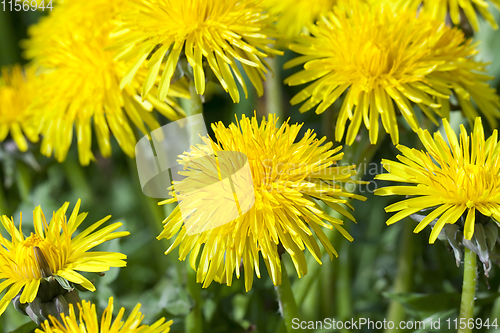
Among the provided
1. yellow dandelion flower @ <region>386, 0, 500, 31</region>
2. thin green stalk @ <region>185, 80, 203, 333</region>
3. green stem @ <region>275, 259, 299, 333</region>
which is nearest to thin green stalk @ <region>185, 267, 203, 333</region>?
thin green stalk @ <region>185, 80, 203, 333</region>

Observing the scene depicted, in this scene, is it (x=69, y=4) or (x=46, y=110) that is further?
(x=69, y=4)

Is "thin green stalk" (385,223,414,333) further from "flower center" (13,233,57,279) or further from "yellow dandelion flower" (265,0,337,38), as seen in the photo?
"flower center" (13,233,57,279)

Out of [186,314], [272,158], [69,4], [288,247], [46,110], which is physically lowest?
[186,314]

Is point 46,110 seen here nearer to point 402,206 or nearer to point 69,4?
point 69,4

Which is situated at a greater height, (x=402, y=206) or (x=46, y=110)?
(x=46, y=110)

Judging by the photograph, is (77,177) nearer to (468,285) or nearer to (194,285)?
(194,285)

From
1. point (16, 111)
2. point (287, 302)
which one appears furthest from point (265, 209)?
point (16, 111)

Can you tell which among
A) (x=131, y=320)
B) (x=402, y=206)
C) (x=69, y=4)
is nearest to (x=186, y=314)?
(x=131, y=320)
